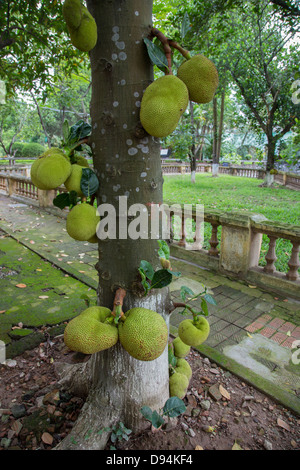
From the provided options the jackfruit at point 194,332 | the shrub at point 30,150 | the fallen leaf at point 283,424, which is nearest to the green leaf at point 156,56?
the jackfruit at point 194,332

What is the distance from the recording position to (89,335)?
42.9 inches

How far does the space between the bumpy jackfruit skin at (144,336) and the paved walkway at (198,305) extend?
73 cm

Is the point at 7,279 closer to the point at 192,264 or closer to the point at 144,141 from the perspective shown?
the point at 192,264

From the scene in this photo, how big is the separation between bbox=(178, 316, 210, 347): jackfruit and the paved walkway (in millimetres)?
604

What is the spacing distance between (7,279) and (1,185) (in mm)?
9001

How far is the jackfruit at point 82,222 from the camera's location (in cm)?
126

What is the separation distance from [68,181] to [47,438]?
1457 millimetres

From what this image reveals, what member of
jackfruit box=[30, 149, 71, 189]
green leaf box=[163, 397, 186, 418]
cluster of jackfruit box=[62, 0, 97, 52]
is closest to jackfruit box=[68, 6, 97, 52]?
cluster of jackfruit box=[62, 0, 97, 52]

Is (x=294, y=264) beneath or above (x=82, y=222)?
beneath

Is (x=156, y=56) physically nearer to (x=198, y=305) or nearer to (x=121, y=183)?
(x=121, y=183)

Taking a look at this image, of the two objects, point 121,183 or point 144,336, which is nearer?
point 144,336

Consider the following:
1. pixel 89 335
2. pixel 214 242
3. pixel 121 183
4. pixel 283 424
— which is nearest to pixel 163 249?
pixel 121 183

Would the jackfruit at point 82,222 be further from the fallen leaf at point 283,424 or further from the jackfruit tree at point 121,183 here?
the fallen leaf at point 283,424
